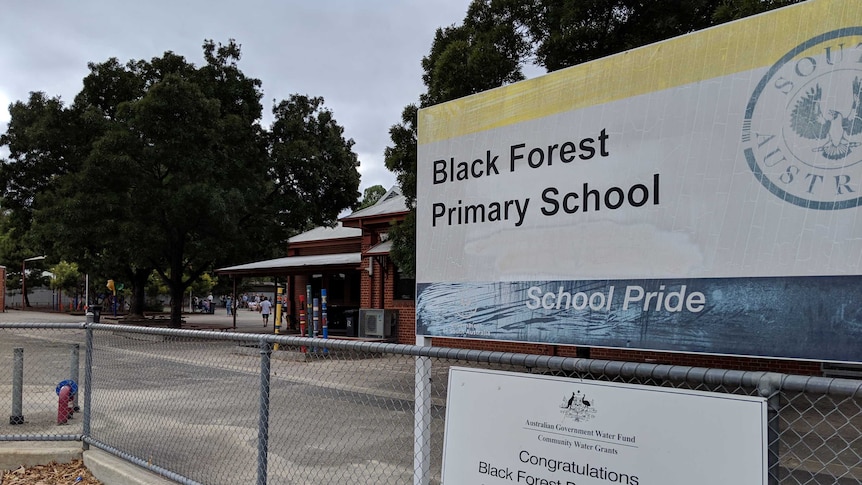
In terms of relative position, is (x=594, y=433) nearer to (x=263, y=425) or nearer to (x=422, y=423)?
(x=422, y=423)

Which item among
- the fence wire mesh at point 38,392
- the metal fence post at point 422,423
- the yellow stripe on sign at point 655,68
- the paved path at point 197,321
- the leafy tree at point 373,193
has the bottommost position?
the paved path at point 197,321

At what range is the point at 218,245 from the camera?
2597cm

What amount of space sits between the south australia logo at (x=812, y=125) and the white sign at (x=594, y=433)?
1029 millimetres

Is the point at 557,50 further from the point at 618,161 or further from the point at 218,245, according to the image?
the point at 218,245

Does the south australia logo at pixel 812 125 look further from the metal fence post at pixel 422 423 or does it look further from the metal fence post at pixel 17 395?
the metal fence post at pixel 17 395

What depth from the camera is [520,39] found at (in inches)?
457

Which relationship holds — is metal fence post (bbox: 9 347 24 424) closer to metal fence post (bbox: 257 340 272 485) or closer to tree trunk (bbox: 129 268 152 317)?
metal fence post (bbox: 257 340 272 485)

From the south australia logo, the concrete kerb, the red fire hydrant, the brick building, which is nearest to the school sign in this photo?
the south australia logo

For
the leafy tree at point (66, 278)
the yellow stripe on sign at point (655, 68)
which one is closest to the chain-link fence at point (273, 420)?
the yellow stripe on sign at point (655, 68)

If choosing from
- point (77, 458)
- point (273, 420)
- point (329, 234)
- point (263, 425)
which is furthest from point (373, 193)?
point (263, 425)

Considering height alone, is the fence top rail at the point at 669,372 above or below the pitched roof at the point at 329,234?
below

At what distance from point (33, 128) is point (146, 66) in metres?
5.08

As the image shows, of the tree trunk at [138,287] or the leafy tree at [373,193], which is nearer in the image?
the tree trunk at [138,287]

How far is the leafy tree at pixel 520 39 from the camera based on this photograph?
1038 cm
